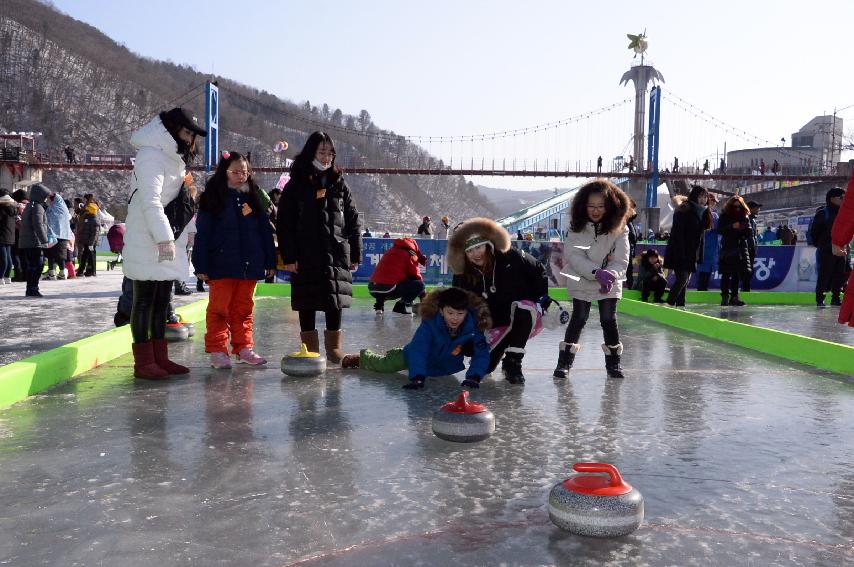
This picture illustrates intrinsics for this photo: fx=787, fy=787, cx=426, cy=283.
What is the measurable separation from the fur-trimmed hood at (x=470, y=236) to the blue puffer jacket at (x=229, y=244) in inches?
44.0

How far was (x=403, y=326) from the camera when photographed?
23.2 feet

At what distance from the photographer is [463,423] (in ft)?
9.30

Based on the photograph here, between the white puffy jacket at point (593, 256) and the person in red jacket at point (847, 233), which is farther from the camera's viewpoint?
the white puffy jacket at point (593, 256)

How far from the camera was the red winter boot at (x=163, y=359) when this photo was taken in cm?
425

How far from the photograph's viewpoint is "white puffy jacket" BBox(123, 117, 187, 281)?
401 centimetres

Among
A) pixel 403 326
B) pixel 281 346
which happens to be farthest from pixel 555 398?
pixel 403 326

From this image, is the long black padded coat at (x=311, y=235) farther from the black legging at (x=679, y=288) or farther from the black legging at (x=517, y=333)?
the black legging at (x=679, y=288)

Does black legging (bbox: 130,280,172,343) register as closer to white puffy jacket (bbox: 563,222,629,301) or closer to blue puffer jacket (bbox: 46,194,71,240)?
white puffy jacket (bbox: 563,222,629,301)

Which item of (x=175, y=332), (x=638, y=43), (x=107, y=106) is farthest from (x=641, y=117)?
(x=107, y=106)

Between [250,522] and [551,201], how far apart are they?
54.6 m

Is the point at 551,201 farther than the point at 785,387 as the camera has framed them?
Yes

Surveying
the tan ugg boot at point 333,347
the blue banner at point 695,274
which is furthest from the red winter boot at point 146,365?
the blue banner at point 695,274

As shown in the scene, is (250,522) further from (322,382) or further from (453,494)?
(322,382)

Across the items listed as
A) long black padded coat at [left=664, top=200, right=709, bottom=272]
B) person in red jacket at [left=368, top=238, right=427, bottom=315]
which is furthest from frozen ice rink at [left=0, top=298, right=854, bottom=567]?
long black padded coat at [left=664, top=200, right=709, bottom=272]
